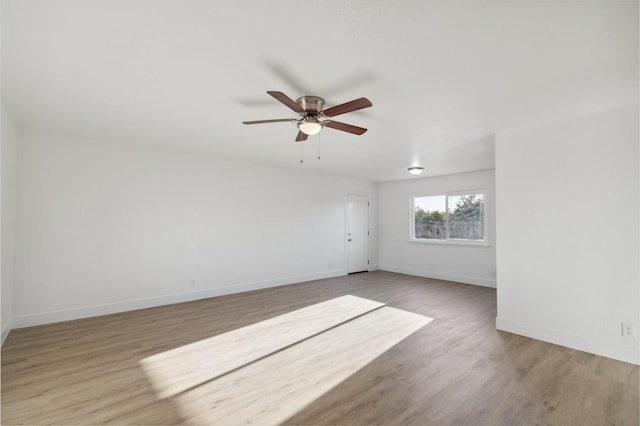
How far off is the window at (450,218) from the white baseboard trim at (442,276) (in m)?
0.83

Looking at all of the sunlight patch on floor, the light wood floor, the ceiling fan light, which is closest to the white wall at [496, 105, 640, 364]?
the light wood floor

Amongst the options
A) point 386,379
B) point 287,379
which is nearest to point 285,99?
point 287,379

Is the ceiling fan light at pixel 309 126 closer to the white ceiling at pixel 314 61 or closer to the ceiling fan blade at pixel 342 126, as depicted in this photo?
the ceiling fan blade at pixel 342 126

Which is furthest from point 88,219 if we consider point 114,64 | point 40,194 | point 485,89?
point 485,89

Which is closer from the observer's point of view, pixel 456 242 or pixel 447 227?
pixel 456 242

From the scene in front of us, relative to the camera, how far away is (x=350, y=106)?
2412 mm

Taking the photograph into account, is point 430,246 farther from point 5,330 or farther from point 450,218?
point 5,330

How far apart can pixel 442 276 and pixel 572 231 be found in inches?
157

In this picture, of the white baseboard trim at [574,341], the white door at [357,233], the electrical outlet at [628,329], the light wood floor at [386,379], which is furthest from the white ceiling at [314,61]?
the white door at [357,233]

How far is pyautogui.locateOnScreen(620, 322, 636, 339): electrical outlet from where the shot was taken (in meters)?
2.84

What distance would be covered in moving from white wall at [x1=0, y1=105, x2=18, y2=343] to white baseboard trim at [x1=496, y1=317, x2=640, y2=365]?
19.8 ft

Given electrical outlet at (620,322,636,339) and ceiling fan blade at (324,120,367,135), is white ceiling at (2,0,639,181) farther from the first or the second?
electrical outlet at (620,322,636,339)

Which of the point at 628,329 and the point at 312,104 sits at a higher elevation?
the point at 312,104

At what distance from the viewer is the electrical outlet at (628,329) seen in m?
2.84
